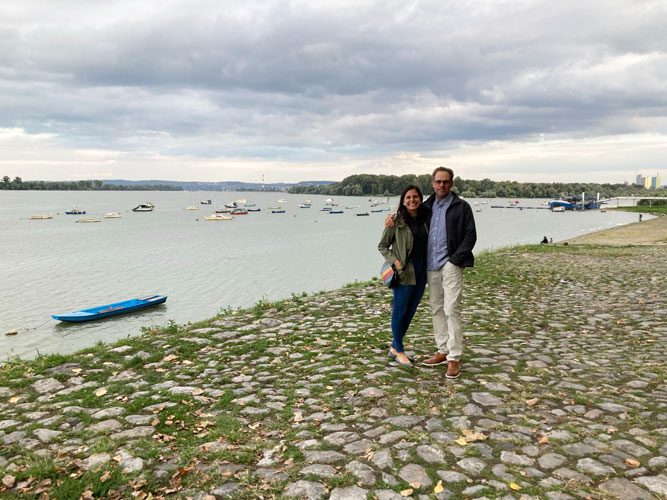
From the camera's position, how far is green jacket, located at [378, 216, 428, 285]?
732cm

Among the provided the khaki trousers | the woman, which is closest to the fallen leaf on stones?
the khaki trousers

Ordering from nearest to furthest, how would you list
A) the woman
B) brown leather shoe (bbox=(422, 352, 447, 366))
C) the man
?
the man
the woman
brown leather shoe (bbox=(422, 352, 447, 366))

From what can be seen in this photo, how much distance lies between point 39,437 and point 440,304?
564 centimetres

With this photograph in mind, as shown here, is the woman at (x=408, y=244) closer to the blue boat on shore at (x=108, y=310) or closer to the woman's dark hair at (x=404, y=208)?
the woman's dark hair at (x=404, y=208)

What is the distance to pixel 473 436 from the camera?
5.31m

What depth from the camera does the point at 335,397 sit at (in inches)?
259

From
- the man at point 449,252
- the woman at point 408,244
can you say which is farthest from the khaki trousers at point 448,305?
the woman at point 408,244

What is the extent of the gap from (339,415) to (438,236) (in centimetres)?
301

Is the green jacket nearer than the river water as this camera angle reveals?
Yes

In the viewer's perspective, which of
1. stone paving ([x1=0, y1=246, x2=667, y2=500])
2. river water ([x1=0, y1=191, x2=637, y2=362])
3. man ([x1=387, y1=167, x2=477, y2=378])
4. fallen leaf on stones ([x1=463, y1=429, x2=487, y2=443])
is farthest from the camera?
river water ([x1=0, y1=191, x2=637, y2=362])

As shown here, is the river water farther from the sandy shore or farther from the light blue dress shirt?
the sandy shore

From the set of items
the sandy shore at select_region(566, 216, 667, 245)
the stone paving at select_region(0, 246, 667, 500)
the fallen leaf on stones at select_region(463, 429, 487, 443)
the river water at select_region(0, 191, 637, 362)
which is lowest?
the river water at select_region(0, 191, 637, 362)

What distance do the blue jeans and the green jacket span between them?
4.7 inches

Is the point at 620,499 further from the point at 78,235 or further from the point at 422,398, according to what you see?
the point at 78,235
